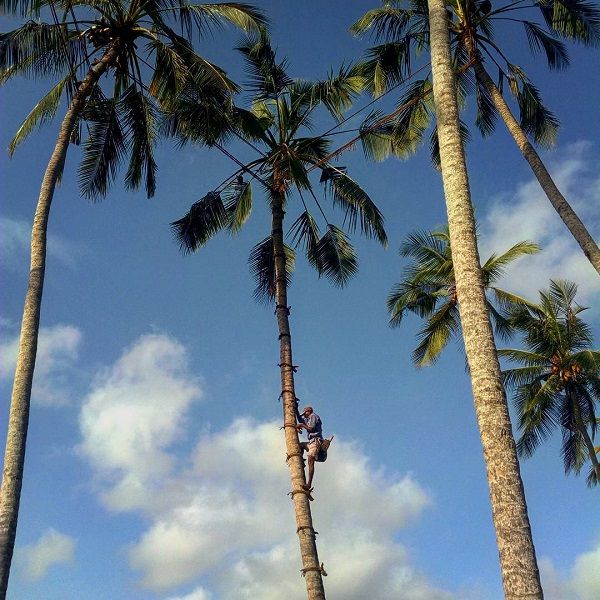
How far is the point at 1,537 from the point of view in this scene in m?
9.63

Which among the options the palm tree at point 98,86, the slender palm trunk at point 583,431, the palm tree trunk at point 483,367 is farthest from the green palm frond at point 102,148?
the slender palm trunk at point 583,431

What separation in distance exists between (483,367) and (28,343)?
683cm

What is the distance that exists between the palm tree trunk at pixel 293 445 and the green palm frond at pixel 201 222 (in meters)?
1.77

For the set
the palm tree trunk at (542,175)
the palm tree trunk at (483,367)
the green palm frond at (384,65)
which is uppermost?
the green palm frond at (384,65)

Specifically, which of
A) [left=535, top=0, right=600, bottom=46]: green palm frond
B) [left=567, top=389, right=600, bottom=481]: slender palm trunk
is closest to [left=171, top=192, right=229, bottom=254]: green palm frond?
[left=535, top=0, right=600, bottom=46]: green palm frond

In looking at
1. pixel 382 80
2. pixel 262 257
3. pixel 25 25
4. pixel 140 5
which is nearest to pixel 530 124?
pixel 382 80

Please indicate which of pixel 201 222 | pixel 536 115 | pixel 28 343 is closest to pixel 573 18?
pixel 536 115

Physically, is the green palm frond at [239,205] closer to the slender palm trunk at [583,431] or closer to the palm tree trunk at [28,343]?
the palm tree trunk at [28,343]

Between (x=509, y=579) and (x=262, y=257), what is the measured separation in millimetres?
11430

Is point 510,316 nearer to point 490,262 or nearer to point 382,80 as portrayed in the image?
point 490,262

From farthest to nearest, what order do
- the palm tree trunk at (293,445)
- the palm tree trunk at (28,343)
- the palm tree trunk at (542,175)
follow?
the palm tree trunk at (542,175)
the palm tree trunk at (293,445)
the palm tree trunk at (28,343)

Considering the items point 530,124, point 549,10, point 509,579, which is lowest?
point 509,579

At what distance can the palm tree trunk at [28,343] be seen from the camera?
9.77m

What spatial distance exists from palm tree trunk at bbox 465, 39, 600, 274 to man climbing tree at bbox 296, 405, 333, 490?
5930 mm
